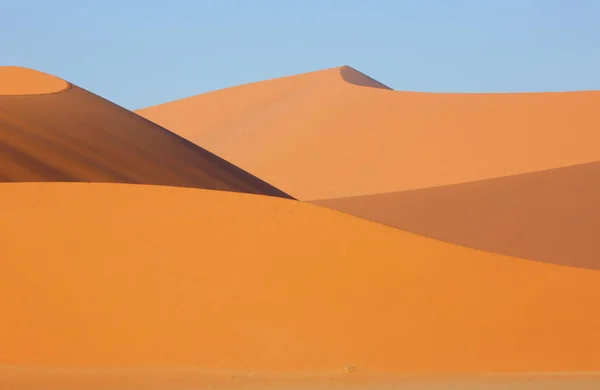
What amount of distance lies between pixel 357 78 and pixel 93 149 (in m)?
35.2

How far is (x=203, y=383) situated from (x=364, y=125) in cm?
3454

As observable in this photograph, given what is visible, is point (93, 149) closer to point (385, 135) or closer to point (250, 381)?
point (250, 381)

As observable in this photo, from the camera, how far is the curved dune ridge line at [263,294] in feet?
28.5

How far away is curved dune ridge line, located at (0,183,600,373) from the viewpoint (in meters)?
8.68

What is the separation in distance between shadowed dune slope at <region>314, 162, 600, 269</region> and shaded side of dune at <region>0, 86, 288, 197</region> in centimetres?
405

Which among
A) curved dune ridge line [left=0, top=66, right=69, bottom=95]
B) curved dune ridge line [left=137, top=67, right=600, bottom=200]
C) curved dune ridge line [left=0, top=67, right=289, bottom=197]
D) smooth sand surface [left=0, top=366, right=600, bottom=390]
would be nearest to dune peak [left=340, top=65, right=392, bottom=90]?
curved dune ridge line [left=137, top=67, right=600, bottom=200]

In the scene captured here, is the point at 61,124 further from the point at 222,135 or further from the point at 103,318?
the point at 222,135

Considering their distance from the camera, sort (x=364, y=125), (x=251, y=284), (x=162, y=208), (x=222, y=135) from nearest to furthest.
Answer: (x=251, y=284)
(x=162, y=208)
(x=364, y=125)
(x=222, y=135)

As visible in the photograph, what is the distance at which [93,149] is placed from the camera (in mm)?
18750

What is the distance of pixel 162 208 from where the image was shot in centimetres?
1032

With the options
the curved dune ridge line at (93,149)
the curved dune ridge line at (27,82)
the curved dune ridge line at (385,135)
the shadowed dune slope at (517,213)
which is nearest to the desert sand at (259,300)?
the curved dune ridge line at (93,149)

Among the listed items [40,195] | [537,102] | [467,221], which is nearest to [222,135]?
[537,102]

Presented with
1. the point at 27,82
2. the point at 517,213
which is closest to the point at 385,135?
the point at 517,213

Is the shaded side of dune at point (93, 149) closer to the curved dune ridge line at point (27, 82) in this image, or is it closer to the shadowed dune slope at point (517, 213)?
the curved dune ridge line at point (27, 82)
